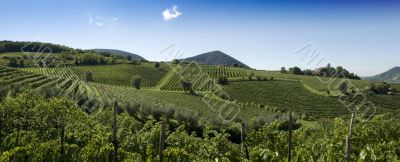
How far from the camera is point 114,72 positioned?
154 meters

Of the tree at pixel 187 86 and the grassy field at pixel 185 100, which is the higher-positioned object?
the tree at pixel 187 86

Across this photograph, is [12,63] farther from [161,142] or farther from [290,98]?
[161,142]

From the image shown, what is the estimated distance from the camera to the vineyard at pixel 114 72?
136m

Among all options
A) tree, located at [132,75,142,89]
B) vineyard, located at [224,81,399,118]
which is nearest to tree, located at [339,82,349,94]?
vineyard, located at [224,81,399,118]

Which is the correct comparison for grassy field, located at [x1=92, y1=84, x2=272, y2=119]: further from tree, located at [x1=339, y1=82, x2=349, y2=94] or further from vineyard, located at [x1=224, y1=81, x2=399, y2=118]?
tree, located at [x1=339, y1=82, x2=349, y2=94]

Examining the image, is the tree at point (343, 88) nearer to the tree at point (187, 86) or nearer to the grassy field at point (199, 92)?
the grassy field at point (199, 92)

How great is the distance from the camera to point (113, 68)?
162 m

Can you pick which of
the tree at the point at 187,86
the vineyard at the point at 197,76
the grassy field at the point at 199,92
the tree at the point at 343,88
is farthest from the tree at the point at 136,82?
the tree at the point at 343,88

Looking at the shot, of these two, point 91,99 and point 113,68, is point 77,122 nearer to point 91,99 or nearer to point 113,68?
point 91,99

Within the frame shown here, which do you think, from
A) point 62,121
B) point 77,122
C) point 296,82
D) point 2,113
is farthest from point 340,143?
point 296,82

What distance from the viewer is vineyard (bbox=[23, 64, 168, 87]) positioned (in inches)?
5351

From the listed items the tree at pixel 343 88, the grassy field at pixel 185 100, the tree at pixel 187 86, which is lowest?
the grassy field at pixel 185 100

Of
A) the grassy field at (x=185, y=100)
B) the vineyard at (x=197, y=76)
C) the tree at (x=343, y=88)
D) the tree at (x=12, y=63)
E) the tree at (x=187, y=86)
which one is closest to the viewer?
the grassy field at (x=185, y=100)

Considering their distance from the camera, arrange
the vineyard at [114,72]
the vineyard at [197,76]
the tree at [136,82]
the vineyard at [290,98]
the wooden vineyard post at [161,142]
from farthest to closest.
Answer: the vineyard at [197,76], the vineyard at [114,72], the tree at [136,82], the vineyard at [290,98], the wooden vineyard post at [161,142]
